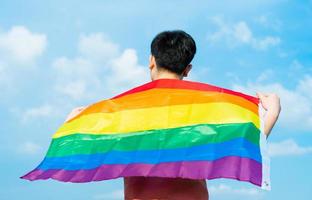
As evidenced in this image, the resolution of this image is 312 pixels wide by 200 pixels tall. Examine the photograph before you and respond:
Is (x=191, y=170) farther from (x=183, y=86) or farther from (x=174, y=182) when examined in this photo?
(x=183, y=86)

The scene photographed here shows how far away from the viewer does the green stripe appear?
431 centimetres

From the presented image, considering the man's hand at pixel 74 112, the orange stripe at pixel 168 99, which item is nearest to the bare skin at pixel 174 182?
the orange stripe at pixel 168 99

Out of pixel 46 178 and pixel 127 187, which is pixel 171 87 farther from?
pixel 46 178

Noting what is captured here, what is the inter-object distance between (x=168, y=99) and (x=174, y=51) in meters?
0.39

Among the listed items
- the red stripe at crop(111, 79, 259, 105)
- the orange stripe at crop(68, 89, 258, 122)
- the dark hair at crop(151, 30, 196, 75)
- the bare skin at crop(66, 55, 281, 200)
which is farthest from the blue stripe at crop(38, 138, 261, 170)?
the dark hair at crop(151, 30, 196, 75)

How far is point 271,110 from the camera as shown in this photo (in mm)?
4461

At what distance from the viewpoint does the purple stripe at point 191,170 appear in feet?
13.4

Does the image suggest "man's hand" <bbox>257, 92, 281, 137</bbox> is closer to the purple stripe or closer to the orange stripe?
the orange stripe

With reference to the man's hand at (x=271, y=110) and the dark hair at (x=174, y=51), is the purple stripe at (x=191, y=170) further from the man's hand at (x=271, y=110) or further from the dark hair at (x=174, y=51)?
the dark hair at (x=174, y=51)

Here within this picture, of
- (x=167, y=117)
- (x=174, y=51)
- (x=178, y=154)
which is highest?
(x=174, y=51)

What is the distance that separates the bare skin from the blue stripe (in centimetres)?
15

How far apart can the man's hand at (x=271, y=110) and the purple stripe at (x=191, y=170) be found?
0.36 metres

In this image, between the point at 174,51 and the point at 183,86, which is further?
the point at 183,86

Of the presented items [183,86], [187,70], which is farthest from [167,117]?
[187,70]
